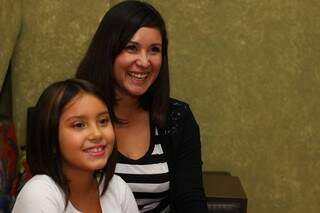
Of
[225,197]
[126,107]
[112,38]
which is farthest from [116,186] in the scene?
[225,197]

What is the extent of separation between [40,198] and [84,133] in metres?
0.22

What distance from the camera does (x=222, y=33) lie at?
2596mm

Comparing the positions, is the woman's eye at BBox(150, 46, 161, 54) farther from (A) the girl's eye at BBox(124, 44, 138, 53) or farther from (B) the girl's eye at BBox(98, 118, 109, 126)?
(B) the girl's eye at BBox(98, 118, 109, 126)

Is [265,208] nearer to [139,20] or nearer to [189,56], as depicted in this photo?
[189,56]

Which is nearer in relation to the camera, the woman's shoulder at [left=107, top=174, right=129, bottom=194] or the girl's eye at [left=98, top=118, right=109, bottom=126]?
the girl's eye at [left=98, top=118, right=109, bottom=126]

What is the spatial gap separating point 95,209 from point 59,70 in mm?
1254

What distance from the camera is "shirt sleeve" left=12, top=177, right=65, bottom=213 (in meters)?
1.29

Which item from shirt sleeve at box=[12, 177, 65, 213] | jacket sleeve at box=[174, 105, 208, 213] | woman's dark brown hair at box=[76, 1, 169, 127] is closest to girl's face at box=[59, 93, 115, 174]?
shirt sleeve at box=[12, 177, 65, 213]

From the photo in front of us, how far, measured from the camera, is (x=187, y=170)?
6.07 ft

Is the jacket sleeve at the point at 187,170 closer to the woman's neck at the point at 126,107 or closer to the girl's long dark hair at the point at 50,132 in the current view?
the woman's neck at the point at 126,107

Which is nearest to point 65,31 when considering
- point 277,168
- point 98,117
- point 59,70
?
point 59,70

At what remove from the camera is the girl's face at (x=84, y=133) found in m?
1.37

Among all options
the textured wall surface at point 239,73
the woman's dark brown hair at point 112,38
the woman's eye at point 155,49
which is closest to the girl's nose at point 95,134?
the woman's dark brown hair at point 112,38

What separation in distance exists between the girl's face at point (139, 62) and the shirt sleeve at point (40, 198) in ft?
1.76
